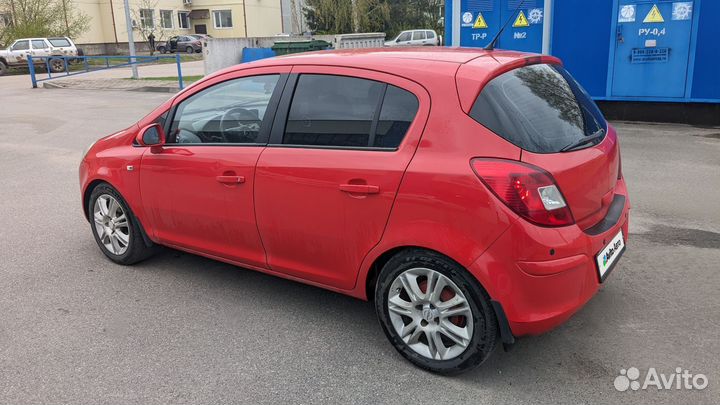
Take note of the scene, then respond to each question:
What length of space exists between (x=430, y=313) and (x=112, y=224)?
2.78 m

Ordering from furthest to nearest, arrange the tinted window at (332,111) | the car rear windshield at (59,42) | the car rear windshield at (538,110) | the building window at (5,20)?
the building window at (5,20)
the car rear windshield at (59,42)
the tinted window at (332,111)
the car rear windshield at (538,110)

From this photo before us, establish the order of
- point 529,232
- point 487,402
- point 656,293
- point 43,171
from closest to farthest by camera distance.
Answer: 1. point 529,232
2. point 487,402
3. point 656,293
4. point 43,171

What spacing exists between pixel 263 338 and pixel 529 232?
169 centimetres

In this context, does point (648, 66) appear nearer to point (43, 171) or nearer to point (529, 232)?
point (529, 232)

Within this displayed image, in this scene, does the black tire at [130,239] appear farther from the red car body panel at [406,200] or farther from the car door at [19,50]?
the car door at [19,50]

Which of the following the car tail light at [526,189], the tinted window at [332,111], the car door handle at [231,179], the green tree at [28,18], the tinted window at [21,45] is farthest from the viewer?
the green tree at [28,18]

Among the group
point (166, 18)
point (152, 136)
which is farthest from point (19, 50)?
point (152, 136)

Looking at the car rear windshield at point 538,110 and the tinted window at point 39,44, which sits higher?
the tinted window at point 39,44

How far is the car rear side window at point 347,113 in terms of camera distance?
3.04m

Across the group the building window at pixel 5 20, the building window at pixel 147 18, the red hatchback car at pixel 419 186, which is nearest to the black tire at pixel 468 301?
the red hatchback car at pixel 419 186

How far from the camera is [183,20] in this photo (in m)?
53.3

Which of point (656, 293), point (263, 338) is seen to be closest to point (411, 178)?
point (263, 338)

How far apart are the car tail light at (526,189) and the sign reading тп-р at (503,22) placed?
8.70 meters

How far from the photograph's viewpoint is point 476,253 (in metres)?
2.74
